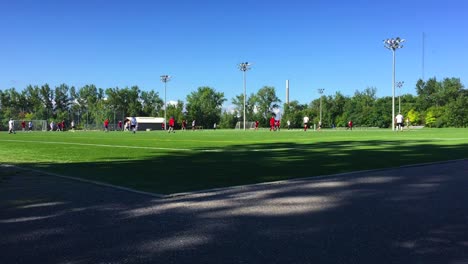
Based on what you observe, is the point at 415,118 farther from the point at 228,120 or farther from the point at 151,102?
the point at 151,102

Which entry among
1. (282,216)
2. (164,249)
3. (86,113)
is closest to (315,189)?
(282,216)

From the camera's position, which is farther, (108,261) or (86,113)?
(86,113)

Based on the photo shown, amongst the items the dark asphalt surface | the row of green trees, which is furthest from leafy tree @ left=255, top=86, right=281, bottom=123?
the dark asphalt surface

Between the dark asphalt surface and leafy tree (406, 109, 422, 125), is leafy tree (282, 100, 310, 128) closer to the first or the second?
leafy tree (406, 109, 422, 125)

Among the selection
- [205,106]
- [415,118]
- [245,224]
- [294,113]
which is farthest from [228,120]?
[245,224]

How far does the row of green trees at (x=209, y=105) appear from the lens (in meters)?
115

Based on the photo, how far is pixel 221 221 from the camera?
18.6 feet

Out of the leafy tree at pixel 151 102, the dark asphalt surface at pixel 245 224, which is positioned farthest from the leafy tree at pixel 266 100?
the dark asphalt surface at pixel 245 224

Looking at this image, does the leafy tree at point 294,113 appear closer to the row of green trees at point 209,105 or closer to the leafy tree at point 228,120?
the row of green trees at point 209,105

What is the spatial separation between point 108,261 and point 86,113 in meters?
140

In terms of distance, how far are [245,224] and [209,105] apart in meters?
136

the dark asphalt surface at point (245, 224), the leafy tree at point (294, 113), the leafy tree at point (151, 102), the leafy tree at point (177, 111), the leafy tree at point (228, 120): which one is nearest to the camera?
the dark asphalt surface at point (245, 224)

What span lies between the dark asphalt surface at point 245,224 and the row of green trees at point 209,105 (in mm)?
103701

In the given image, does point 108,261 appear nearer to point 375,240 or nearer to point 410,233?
point 375,240
